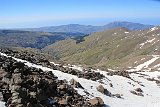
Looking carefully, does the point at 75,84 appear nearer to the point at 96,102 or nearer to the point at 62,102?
the point at 96,102

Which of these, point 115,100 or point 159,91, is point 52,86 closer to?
point 115,100

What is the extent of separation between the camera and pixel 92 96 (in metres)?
27.4

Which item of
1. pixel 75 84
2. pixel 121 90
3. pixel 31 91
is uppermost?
pixel 31 91

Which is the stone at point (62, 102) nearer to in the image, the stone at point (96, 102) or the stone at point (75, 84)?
the stone at point (96, 102)

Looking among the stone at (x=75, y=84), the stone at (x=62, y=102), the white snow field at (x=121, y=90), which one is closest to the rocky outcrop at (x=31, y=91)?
the stone at (x=62, y=102)

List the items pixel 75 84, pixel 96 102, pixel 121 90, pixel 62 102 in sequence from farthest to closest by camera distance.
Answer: pixel 121 90 < pixel 75 84 < pixel 96 102 < pixel 62 102

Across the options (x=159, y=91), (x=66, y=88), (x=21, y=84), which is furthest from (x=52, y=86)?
(x=159, y=91)

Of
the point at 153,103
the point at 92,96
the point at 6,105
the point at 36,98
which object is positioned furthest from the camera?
the point at 153,103

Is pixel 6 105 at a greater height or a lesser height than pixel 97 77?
greater

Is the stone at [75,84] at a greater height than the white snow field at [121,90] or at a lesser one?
greater

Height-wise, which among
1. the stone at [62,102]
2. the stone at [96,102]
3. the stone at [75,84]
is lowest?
the stone at [96,102]

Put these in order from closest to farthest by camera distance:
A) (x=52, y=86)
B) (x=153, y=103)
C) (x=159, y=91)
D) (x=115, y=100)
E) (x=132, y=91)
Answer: (x=52, y=86) → (x=115, y=100) → (x=153, y=103) → (x=132, y=91) → (x=159, y=91)

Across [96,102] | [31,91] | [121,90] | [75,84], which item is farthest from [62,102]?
[121,90]

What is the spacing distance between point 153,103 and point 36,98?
46.7 feet
